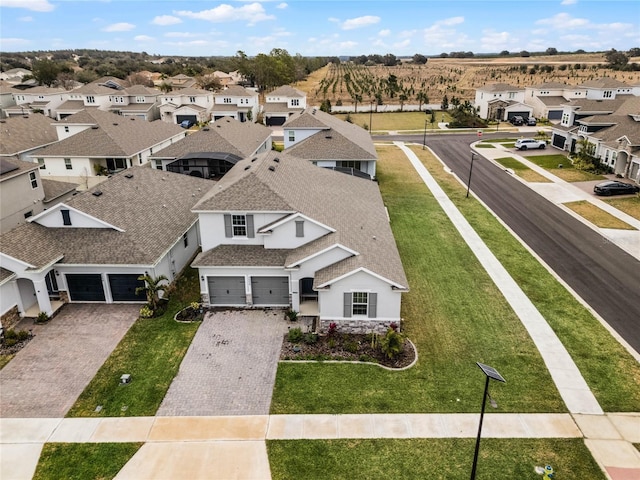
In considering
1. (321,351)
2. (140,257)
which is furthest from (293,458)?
(140,257)

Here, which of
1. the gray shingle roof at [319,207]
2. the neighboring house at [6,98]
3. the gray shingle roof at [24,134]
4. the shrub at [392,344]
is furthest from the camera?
the neighboring house at [6,98]

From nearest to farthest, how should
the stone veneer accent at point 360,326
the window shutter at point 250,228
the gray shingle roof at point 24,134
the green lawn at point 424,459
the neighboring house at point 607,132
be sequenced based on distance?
1. the green lawn at point 424,459
2. the stone veneer accent at point 360,326
3. the window shutter at point 250,228
4. the neighboring house at point 607,132
5. the gray shingle roof at point 24,134

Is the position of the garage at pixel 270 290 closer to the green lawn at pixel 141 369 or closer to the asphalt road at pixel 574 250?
the green lawn at pixel 141 369

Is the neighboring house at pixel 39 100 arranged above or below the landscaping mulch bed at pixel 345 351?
above

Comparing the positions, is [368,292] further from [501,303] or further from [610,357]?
[610,357]

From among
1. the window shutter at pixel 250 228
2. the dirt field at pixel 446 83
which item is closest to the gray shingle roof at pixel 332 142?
the window shutter at pixel 250 228

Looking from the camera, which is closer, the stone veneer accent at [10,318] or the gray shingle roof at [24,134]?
the stone veneer accent at [10,318]

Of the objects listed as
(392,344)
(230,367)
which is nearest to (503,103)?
(392,344)

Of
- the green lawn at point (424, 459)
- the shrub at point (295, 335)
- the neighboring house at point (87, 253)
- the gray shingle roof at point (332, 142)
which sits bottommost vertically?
the green lawn at point (424, 459)
